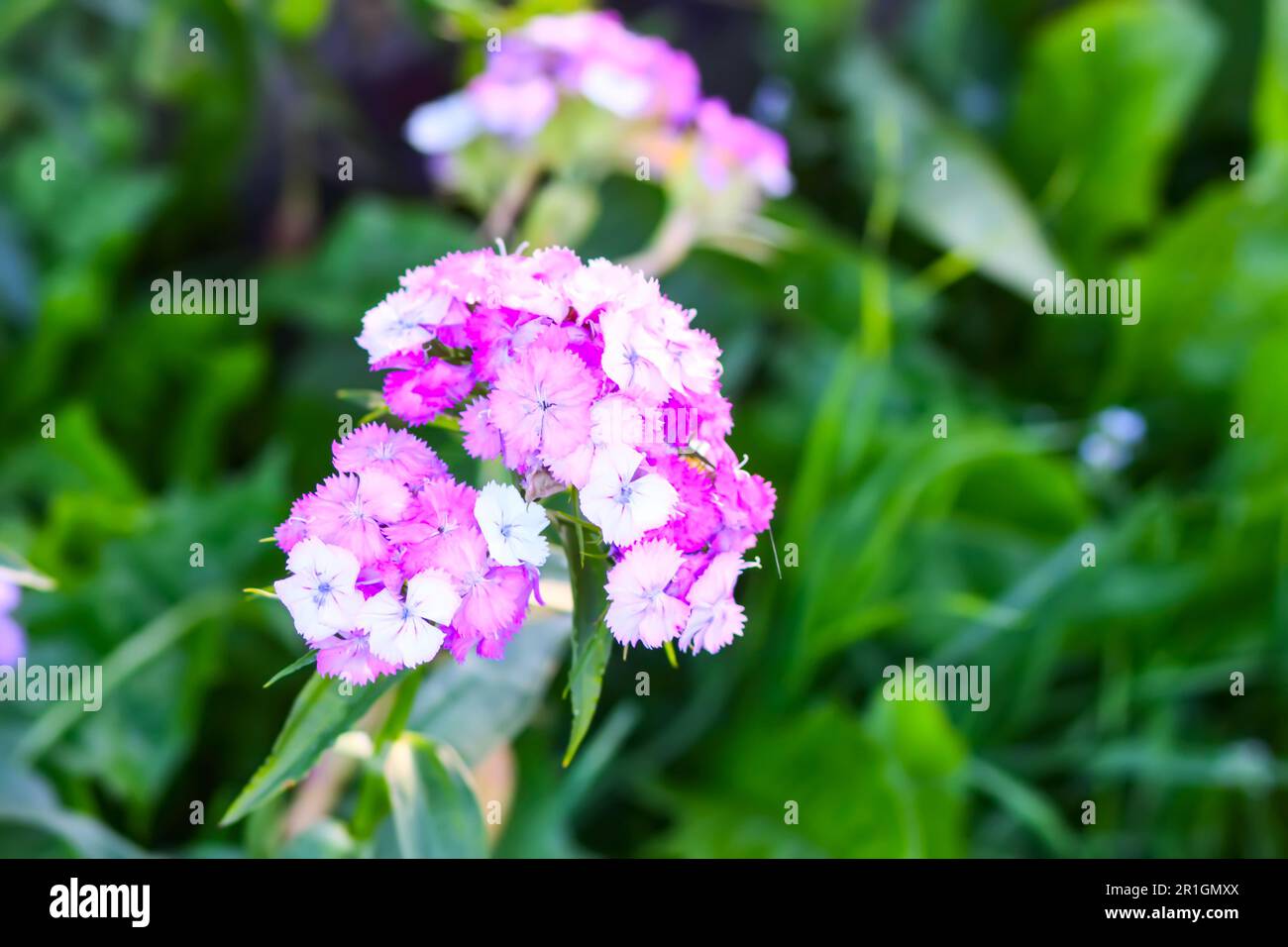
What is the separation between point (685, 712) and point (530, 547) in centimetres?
62

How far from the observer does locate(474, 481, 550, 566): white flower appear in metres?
0.33

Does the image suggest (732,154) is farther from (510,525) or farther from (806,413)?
(510,525)

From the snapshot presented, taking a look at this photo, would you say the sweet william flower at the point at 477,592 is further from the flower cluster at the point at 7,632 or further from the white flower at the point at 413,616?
the flower cluster at the point at 7,632

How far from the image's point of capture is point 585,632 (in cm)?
37

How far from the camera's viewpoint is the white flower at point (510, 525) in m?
0.33

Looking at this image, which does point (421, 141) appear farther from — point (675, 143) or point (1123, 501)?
point (1123, 501)

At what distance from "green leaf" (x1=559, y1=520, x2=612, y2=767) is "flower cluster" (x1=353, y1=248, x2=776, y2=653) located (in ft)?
0.05

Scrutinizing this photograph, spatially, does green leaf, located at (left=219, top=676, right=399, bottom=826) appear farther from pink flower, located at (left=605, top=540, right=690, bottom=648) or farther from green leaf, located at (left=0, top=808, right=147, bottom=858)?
green leaf, located at (left=0, top=808, right=147, bottom=858)
